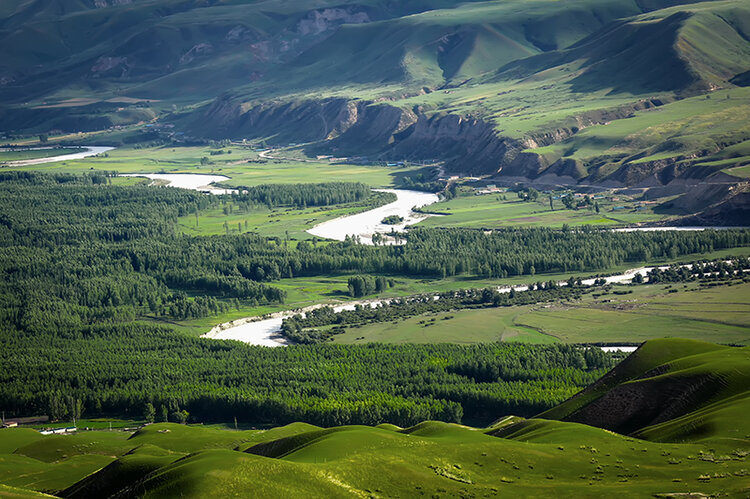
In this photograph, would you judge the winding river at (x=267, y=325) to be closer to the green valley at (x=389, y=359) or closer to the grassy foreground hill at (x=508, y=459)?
the green valley at (x=389, y=359)

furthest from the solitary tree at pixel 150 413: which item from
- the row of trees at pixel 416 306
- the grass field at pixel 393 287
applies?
the grass field at pixel 393 287

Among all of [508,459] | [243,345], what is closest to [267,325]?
[243,345]

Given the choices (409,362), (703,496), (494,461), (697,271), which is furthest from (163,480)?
(697,271)

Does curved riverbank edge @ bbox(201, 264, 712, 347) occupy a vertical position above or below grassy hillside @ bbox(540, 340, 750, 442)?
below

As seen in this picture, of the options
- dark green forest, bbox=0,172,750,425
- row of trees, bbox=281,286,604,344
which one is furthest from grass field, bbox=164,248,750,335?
row of trees, bbox=281,286,604,344

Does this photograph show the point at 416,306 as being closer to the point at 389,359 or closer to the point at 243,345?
the point at 243,345

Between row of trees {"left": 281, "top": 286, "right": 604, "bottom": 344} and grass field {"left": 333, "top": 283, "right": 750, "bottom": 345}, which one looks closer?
grass field {"left": 333, "top": 283, "right": 750, "bottom": 345}

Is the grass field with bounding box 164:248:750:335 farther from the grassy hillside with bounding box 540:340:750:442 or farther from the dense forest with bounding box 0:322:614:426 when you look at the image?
the grassy hillside with bounding box 540:340:750:442
